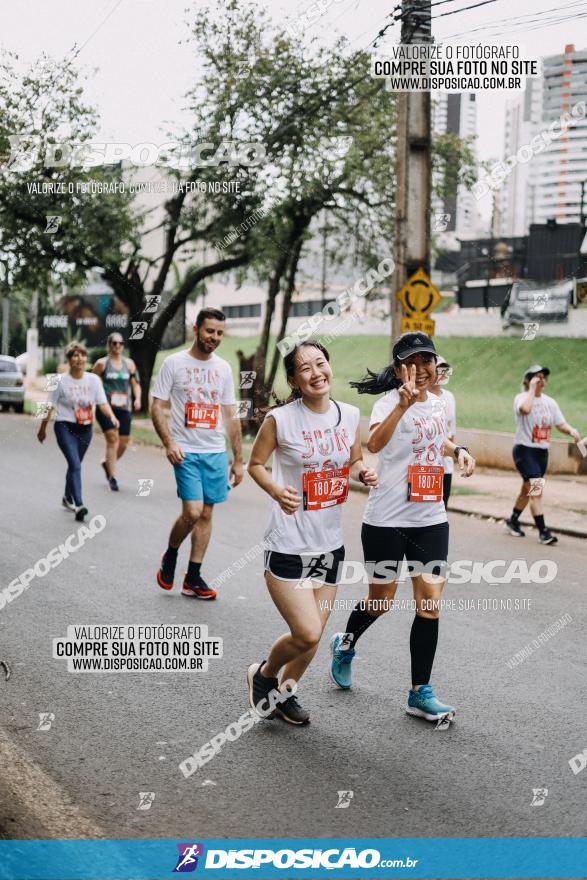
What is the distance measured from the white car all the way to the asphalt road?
20048 mm

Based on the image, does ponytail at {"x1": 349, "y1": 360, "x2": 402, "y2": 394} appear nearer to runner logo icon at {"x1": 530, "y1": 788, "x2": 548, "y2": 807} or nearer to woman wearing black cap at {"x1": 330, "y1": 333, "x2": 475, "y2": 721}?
woman wearing black cap at {"x1": 330, "y1": 333, "x2": 475, "y2": 721}

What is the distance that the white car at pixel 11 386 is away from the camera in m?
28.0

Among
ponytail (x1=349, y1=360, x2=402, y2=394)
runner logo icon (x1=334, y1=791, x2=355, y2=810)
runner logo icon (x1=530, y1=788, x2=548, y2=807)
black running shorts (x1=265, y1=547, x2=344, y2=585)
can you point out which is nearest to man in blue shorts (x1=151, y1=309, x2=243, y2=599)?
ponytail (x1=349, y1=360, x2=402, y2=394)

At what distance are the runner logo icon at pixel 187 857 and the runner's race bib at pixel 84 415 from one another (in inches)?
306

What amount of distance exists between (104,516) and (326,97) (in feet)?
40.0

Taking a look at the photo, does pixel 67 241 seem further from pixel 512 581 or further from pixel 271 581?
pixel 271 581

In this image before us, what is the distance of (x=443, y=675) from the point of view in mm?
5918

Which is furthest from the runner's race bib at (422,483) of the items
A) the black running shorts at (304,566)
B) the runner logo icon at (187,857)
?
the runner logo icon at (187,857)

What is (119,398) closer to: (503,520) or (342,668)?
(503,520)

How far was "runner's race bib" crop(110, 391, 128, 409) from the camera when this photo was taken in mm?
13578

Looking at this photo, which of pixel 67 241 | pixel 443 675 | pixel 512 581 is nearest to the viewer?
pixel 443 675

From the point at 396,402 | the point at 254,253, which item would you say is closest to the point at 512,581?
the point at 396,402

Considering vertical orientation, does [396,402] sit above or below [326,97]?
below

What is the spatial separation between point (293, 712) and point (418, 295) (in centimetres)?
881
